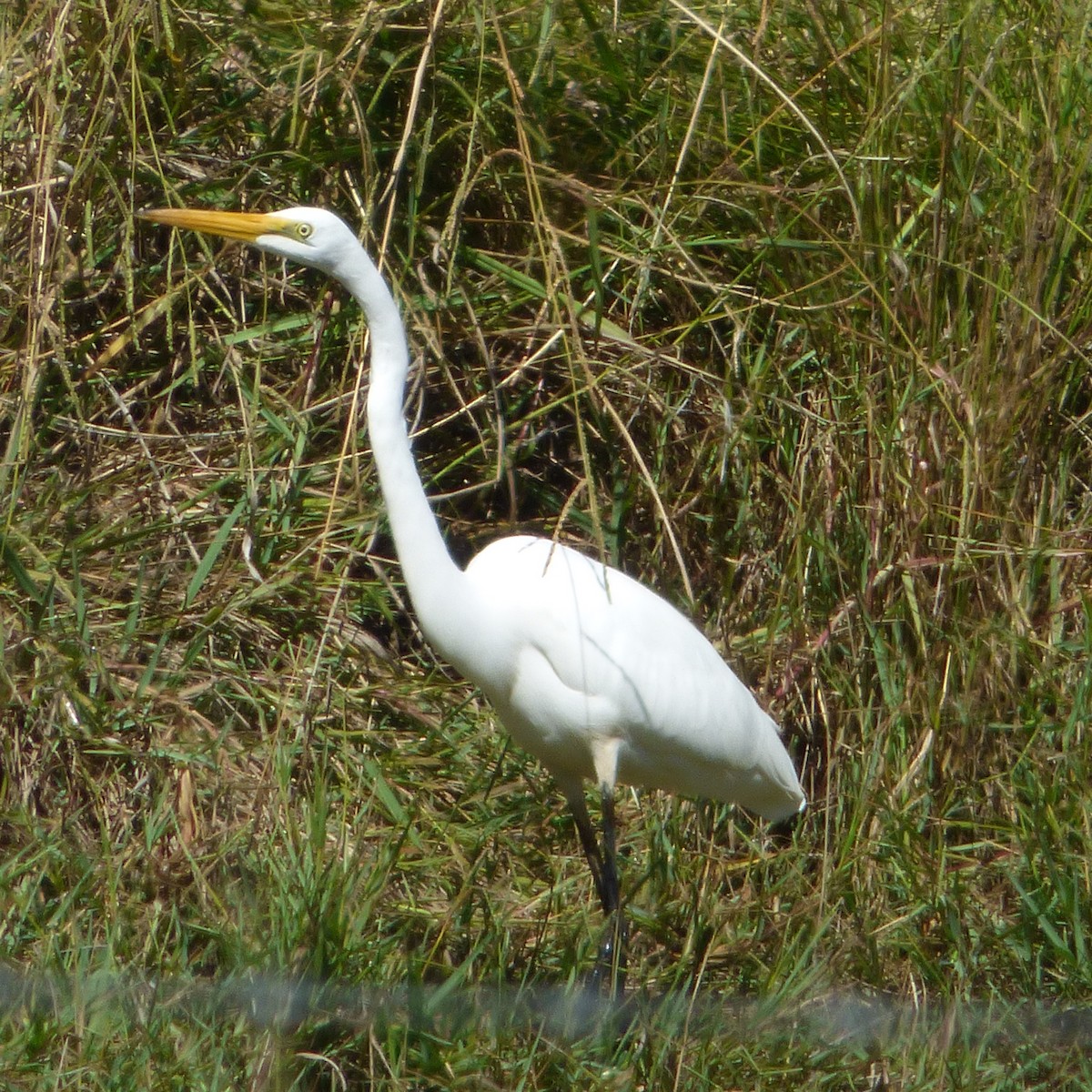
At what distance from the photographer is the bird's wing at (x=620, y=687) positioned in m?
2.58

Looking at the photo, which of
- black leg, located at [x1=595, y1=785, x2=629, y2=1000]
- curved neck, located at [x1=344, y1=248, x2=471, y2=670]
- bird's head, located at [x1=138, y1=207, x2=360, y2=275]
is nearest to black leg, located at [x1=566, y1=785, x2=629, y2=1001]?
black leg, located at [x1=595, y1=785, x2=629, y2=1000]

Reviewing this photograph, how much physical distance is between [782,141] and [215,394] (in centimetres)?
139

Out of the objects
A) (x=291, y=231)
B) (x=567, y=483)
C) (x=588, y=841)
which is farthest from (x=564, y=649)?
(x=567, y=483)

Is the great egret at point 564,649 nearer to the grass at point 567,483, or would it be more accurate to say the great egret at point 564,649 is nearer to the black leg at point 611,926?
the black leg at point 611,926

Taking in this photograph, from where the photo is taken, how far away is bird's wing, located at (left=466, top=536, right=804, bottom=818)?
2.58 metres

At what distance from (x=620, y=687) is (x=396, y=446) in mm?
587

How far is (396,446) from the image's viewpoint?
93.0 inches

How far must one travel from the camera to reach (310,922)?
90.0 inches

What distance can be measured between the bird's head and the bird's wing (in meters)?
0.61

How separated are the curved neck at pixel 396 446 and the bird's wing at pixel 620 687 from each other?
0.57ft

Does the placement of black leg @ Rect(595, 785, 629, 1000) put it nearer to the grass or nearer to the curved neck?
the grass

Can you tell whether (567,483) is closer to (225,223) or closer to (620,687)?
(620,687)

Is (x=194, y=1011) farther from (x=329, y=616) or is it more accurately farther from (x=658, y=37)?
(x=658, y=37)

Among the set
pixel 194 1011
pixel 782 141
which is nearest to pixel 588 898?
pixel 194 1011
